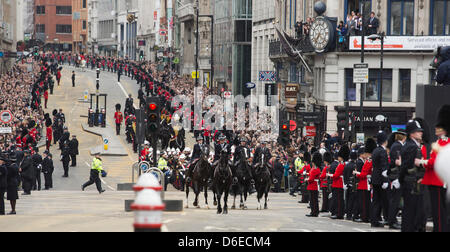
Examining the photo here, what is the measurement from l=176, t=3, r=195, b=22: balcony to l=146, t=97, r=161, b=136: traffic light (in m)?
85.0

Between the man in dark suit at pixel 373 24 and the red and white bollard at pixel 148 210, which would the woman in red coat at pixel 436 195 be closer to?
the red and white bollard at pixel 148 210

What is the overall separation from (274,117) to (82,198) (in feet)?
107

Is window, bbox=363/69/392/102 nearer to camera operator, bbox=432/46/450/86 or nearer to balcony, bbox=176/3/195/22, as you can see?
camera operator, bbox=432/46/450/86

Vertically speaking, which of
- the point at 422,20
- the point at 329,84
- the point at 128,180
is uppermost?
the point at 422,20

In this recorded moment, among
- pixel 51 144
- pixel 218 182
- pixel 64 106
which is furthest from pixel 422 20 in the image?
pixel 64 106

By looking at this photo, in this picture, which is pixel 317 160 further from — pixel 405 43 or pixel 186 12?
pixel 186 12

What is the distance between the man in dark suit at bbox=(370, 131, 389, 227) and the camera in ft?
60.6

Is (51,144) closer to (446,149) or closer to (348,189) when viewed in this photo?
(348,189)

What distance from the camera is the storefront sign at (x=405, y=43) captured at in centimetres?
4831

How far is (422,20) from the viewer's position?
4909cm

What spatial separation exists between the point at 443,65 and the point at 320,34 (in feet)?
103

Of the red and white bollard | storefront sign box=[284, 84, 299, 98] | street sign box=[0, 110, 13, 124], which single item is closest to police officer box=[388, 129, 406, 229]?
the red and white bollard

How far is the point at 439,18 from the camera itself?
4922cm

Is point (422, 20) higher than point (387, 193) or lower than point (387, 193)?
higher
